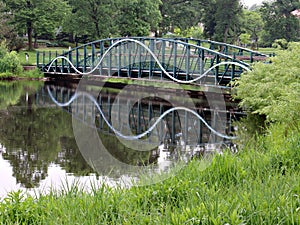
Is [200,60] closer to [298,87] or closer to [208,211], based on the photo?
[298,87]

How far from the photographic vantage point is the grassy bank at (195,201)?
3838mm

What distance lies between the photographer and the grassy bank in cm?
384

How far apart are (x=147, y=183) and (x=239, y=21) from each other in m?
40.4

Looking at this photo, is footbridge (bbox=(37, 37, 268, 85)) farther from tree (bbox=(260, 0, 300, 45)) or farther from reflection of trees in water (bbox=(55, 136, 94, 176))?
tree (bbox=(260, 0, 300, 45))

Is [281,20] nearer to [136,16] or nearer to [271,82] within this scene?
[136,16]

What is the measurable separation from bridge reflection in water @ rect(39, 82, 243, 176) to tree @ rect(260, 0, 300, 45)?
20977 millimetres

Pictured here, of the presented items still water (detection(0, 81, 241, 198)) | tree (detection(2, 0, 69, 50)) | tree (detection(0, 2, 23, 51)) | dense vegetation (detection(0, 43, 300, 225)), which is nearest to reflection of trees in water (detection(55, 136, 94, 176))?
still water (detection(0, 81, 241, 198))

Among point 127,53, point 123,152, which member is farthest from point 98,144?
point 127,53

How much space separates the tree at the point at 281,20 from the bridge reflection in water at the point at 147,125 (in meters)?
21.0

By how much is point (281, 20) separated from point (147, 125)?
3021cm

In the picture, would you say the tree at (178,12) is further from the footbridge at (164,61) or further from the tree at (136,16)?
the footbridge at (164,61)

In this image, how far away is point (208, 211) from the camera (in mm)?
3869

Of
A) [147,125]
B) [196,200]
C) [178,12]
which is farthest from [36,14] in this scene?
[196,200]

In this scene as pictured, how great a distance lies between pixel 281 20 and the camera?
4203 centimetres
